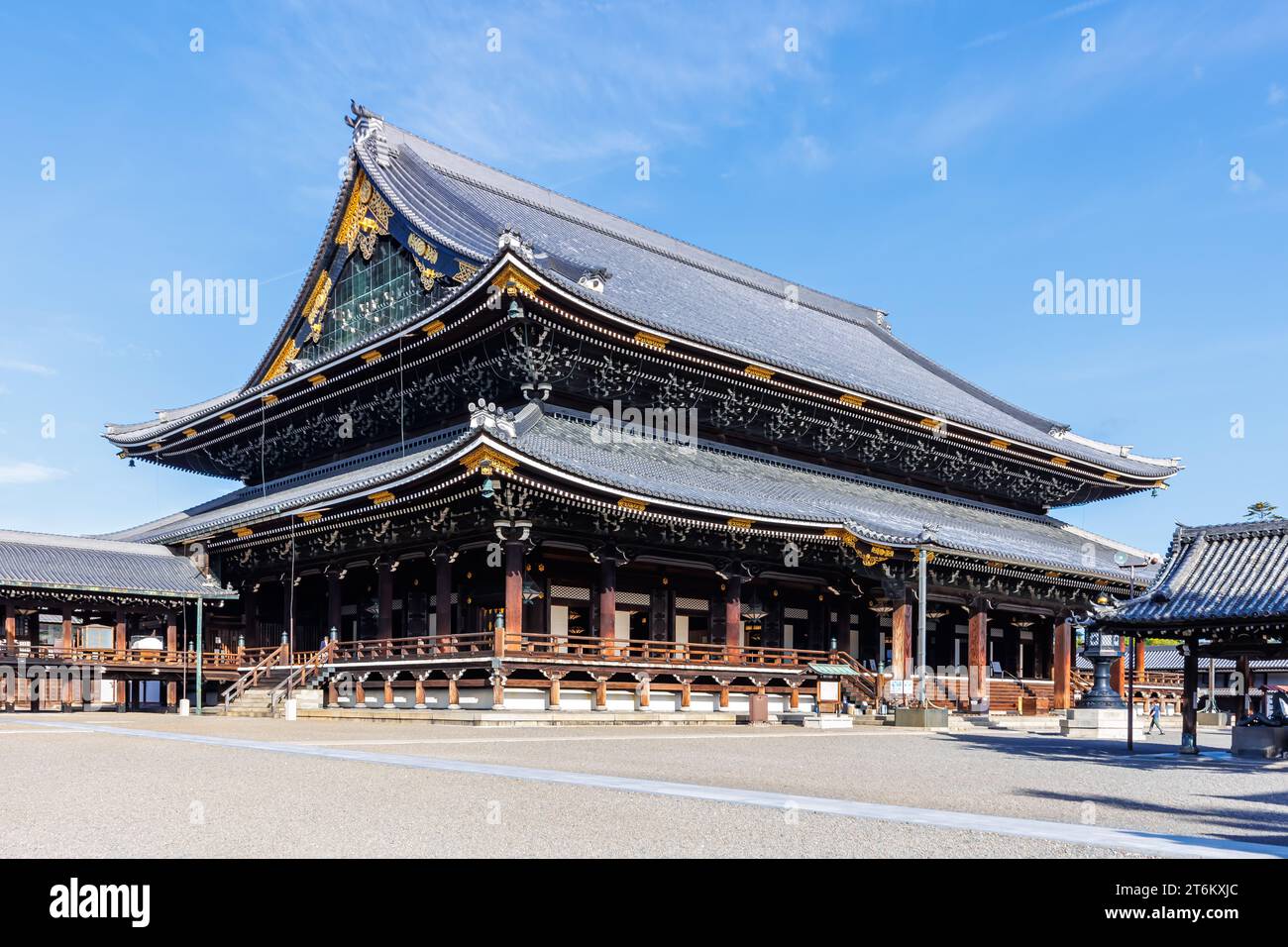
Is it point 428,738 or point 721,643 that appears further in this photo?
point 721,643

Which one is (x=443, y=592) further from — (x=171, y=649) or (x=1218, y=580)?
(x=1218, y=580)

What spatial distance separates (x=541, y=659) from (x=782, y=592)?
12611 millimetres

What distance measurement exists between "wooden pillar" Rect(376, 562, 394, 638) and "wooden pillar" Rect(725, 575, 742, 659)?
11.1 metres

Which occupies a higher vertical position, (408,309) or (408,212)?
(408,212)

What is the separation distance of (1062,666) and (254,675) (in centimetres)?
3185

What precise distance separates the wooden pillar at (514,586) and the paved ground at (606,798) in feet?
24.3

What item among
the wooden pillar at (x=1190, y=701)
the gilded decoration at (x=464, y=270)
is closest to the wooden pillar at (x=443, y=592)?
the gilded decoration at (x=464, y=270)

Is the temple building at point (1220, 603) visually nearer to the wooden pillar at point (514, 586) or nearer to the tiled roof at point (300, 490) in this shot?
the wooden pillar at point (514, 586)

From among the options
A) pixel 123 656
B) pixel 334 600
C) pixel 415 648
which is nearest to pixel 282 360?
pixel 334 600

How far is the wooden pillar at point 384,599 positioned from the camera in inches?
1513

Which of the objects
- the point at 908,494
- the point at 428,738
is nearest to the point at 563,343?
the point at 428,738

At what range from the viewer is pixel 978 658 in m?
43.9

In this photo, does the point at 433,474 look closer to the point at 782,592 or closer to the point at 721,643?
the point at 721,643

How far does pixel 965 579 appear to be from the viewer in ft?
145
